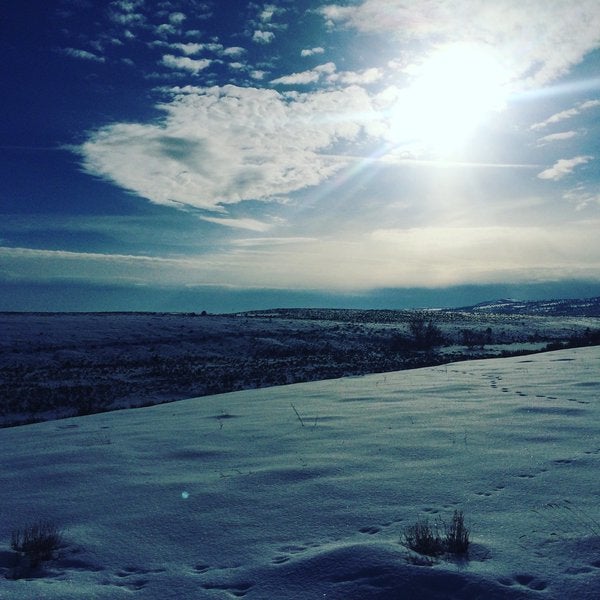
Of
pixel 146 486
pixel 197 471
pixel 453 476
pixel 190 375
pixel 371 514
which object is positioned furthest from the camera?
pixel 190 375

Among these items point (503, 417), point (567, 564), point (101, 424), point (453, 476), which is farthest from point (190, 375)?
point (567, 564)

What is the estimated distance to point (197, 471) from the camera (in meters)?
5.08

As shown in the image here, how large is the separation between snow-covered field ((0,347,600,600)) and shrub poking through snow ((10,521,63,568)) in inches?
2.9

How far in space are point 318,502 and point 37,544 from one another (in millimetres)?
1981

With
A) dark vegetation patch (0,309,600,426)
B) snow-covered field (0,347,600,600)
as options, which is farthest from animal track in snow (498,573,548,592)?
dark vegetation patch (0,309,600,426)

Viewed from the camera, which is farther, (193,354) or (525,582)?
(193,354)

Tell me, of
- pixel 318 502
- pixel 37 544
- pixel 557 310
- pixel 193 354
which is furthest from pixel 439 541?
pixel 557 310

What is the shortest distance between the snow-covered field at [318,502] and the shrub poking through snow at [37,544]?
0.07 meters

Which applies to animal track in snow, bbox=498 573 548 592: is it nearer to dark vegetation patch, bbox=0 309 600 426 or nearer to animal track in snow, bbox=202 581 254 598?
animal track in snow, bbox=202 581 254 598

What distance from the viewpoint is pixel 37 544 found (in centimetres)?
325

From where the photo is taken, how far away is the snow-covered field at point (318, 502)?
8.95ft

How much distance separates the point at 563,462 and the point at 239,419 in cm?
495

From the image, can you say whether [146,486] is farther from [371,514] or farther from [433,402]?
[433,402]

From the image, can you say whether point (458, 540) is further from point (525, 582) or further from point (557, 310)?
point (557, 310)
